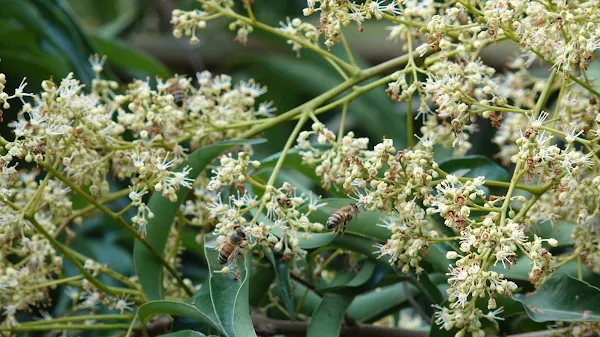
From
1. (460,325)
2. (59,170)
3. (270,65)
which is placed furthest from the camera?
(270,65)

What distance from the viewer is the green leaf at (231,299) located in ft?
2.95

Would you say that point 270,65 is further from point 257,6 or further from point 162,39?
point 162,39

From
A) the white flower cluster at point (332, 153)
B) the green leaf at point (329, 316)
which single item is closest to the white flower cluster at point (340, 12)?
the white flower cluster at point (332, 153)

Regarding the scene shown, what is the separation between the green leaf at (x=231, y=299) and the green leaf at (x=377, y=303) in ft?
1.00

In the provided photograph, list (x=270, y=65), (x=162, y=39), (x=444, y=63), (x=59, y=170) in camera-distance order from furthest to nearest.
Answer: (x=162, y=39), (x=270, y=65), (x=59, y=170), (x=444, y=63)

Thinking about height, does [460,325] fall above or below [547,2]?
below

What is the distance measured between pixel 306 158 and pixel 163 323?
0.30 meters

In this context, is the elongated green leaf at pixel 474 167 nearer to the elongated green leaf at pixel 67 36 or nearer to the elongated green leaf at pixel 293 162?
the elongated green leaf at pixel 293 162

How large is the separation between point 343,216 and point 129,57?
142 centimetres

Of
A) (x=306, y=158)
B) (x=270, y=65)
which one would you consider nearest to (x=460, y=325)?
(x=306, y=158)

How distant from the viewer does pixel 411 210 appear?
920 mm

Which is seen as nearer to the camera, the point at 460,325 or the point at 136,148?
the point at 460,325

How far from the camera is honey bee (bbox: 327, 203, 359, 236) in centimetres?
98

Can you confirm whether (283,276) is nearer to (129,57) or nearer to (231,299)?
(231,299)
